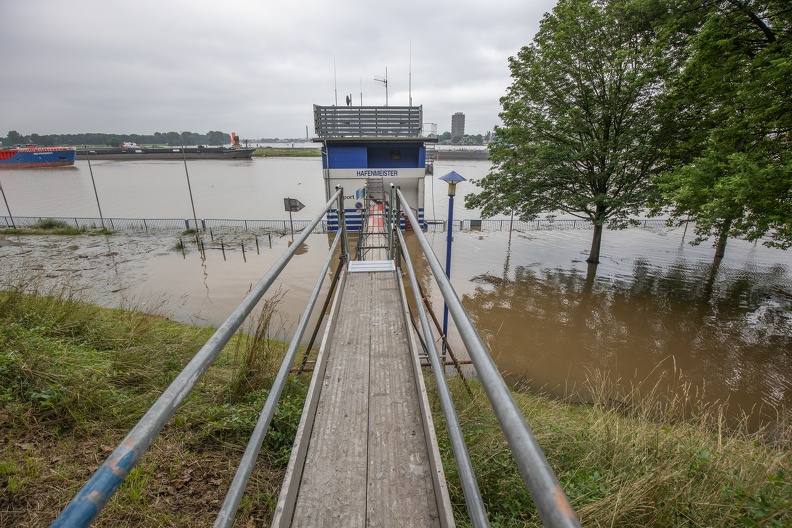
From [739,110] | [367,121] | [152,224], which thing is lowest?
[152,224]

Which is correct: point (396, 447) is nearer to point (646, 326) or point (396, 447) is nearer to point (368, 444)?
point (368, 444)

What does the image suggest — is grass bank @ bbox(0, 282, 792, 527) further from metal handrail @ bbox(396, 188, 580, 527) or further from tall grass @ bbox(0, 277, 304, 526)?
metal handrail @ bbox(396, 188, 580, 527)

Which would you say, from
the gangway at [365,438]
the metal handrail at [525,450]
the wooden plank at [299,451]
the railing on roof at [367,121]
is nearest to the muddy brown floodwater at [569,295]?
the gangway at [365,438]

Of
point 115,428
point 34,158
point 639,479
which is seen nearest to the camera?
point 639,479

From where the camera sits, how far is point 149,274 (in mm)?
14000

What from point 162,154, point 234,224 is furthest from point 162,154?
point 234,224

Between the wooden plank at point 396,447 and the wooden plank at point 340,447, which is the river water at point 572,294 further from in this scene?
the wooden plank at point 340,447

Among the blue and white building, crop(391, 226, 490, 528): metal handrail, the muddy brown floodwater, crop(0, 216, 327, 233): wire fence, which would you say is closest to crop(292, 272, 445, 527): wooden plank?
crop(391, 226, 490, 528): metal handrail

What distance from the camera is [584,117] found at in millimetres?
11898

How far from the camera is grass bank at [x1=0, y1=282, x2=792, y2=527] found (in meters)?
2.29

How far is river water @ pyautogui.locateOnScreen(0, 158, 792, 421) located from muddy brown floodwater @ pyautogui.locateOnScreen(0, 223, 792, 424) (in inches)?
1.7

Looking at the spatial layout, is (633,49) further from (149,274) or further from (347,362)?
(149,274)

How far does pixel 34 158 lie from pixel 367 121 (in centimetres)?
6994

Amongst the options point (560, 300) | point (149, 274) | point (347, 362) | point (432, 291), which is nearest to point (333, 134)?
point (149, 274)
